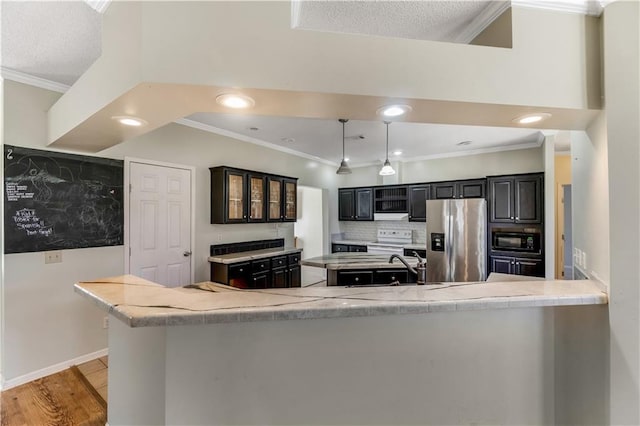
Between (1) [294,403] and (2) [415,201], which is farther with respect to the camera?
(2) [415,201]

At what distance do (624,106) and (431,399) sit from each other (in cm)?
180

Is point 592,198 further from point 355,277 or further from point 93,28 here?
point 93,28

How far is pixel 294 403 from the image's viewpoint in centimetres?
144

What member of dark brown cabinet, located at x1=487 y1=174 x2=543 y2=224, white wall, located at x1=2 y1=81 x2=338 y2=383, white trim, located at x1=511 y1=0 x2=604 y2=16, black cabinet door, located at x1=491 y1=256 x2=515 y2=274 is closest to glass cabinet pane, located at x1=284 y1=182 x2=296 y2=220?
white wall, located at x1=2 y1=81 x2=338 y2=383

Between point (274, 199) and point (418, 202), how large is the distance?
9.10 ft

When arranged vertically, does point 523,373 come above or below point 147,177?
below

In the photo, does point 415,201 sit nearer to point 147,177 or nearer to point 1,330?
point 147,177

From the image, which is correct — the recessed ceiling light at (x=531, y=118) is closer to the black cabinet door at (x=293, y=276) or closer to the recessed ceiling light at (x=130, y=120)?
the recessed ceiling light at (x=130, y=120)

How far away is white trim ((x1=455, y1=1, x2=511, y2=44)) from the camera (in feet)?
5.11

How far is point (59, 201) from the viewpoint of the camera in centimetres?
263

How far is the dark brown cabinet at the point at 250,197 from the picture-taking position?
3.83 metres

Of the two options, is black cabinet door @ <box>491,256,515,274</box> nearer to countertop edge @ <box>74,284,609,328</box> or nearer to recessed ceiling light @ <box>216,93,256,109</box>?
countertop edge @ <box>74,284,609,328</box>

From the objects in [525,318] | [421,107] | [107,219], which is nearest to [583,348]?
[525,318]

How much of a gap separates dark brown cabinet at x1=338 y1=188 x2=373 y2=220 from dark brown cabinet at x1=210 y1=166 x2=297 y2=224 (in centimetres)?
167
